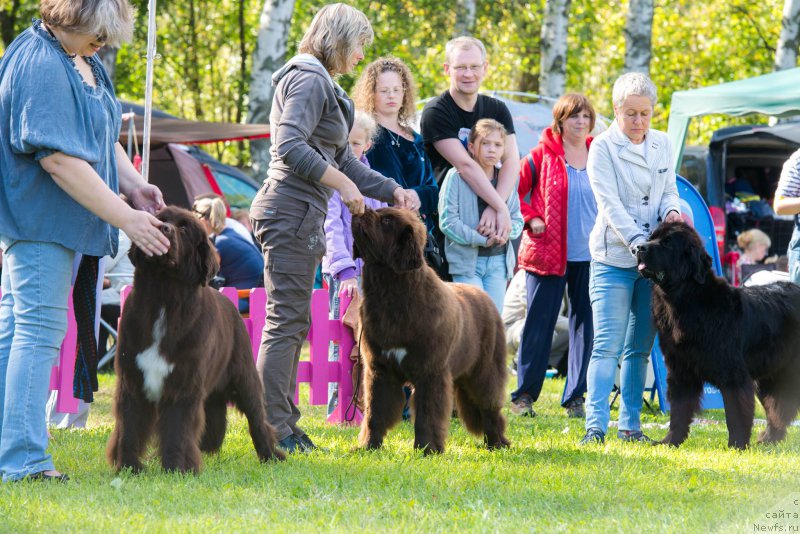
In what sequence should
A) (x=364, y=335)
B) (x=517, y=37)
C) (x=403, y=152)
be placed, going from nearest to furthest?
(x=364, y=335), (x=403, y=152), (x=517, y=37)

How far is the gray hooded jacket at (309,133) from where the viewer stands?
4555 mm

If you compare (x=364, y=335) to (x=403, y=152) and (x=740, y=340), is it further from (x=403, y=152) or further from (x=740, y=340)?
(x=740, y=340)

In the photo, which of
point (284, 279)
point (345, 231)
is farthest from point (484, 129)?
point (284, 279)

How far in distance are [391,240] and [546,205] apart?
2.47 meters

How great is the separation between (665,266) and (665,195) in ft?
→ 1.87

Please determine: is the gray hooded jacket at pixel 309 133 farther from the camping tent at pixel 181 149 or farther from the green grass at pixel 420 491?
the camping tent at pixel 181 149

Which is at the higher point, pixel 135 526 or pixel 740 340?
pixel 740 340

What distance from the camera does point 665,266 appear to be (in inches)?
209

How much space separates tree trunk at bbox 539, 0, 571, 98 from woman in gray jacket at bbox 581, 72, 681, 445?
36.1 feet

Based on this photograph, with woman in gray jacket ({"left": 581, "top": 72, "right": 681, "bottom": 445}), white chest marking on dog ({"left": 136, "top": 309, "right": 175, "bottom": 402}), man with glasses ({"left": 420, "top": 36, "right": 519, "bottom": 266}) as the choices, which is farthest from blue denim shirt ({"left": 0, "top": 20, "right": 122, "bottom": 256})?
man with glasses ({"left": 420, "top": 36, "right": 519, "bottom": 266})

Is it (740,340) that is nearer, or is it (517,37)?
(740,340)

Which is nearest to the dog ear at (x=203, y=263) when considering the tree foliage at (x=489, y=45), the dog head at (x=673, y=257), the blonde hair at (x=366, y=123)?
the blonde hair at (x=366, y=123)

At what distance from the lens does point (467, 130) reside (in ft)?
22.1

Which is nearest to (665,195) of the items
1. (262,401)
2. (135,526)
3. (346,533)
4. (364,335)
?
(364,335)
